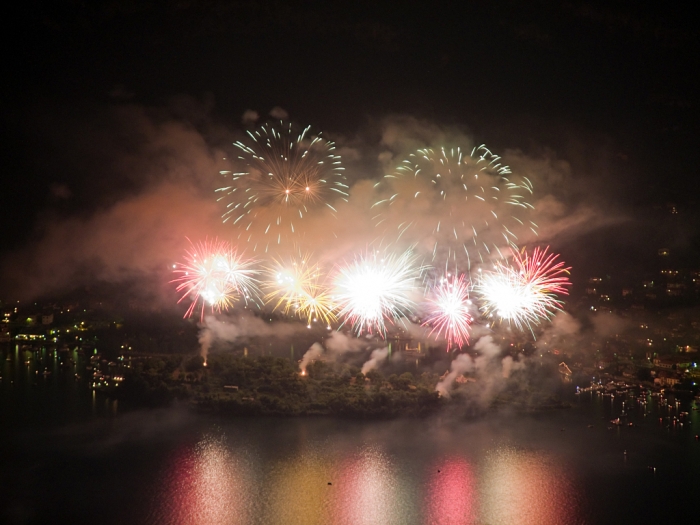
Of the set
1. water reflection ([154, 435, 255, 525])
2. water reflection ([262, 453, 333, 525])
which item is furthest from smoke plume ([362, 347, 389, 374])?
water reflection ([154, 435, 255, 525])

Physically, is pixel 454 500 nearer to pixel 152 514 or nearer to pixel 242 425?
pixel 152 514

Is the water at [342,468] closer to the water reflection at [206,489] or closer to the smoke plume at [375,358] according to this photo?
the water reflection at [206,489]

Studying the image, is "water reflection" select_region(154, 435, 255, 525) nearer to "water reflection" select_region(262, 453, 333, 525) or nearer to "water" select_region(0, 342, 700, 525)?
"water" select_region(0, 342, 700, 525)

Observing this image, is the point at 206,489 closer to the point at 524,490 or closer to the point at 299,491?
the point at 299,491

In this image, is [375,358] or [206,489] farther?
[375,358]

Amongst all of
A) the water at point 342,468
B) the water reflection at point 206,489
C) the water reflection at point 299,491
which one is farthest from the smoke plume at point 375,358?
the water reflection at point 206,489

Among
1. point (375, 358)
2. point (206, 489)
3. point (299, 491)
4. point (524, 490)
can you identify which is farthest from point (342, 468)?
point (375, 358)

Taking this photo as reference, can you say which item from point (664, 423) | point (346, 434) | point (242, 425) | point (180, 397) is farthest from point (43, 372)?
point (664, 423)
